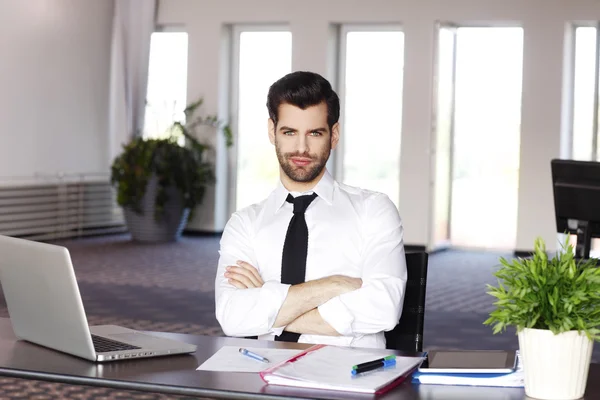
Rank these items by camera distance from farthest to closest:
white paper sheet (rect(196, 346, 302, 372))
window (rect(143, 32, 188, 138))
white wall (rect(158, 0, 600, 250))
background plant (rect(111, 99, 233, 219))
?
1. window (rect(143, 32, 188, 138))
2. background plant (rect(111, 99, 233, 219))
3. white wall (rect(158, 0, 600, 250))
4. white paper sheet (rect(196, 346, 302, 372))

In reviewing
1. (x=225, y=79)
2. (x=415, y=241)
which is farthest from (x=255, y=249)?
(x=225, y=79)

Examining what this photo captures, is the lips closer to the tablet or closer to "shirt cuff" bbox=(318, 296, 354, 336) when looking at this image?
"shirt cuff" bbox=(318, 296, 354, 336)

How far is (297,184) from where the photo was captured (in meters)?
3.03

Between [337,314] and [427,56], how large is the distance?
9.38 metres

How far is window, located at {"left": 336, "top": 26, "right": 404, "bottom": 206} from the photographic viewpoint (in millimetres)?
12414

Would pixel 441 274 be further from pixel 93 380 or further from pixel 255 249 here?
pixel 93 380

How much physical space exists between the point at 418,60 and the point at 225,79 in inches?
106

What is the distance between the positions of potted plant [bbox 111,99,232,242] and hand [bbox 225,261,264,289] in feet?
30.1

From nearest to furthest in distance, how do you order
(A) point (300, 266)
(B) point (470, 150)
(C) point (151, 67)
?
(A) point (300, 266) < (B) point (470, 150) < (C) point (151, 67)

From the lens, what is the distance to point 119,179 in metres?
12.1

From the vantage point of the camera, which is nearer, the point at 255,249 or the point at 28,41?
the point at 255,249

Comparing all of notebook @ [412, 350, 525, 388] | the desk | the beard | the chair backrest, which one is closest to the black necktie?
the beard

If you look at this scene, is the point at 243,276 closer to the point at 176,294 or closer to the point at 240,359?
the point at 240,359

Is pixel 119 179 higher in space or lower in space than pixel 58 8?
lower
